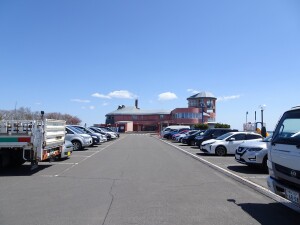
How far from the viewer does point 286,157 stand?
615 cm

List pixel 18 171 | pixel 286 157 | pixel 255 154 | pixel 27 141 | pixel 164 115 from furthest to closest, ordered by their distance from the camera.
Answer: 1. pixel 164 115
2. pixel 255 154
3. pixel 18 171
4. pixel 27 141
5. pixel 286 157

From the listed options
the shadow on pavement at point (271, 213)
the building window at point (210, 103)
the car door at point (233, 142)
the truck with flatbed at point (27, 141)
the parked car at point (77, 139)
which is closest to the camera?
the shadow on pavement at point (271, 213)

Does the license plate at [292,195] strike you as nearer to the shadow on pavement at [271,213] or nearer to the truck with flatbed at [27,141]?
the shadow on pavement at [271,213]

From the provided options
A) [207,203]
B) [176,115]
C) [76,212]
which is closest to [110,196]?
[76,212]

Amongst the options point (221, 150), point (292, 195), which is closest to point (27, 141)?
point (292, 195)

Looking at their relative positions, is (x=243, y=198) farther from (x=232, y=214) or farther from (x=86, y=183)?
(x=86, y=183)

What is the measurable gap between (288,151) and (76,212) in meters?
4.05

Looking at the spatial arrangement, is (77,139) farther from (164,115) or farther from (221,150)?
(164,115)

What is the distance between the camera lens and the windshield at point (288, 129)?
630 cm

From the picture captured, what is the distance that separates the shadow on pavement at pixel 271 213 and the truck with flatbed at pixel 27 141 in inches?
268

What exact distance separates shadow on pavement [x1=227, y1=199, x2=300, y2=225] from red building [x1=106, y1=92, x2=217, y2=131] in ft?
298

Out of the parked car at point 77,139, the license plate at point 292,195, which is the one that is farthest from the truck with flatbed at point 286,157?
the parked car at point 77,139

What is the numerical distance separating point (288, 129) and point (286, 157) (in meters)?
0.81

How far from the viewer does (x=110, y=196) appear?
796 centimetres
